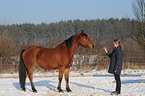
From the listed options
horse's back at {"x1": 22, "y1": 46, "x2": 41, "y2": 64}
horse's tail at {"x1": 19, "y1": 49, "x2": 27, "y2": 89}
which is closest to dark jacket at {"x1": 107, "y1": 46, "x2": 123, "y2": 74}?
horse's back at {"x1": 22, "y1": 46, "x2": 41, "y2": 64}

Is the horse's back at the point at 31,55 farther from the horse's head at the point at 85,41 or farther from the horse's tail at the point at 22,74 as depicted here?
the horse's head at the point at 85,41

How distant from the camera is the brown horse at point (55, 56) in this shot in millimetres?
7688

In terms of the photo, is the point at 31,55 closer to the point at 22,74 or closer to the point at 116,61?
the point at 22,74

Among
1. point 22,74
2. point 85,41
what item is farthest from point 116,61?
point 22,74

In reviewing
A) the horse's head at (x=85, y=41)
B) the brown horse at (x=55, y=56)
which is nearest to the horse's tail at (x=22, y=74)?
the brown horse at (x=55, y=56)

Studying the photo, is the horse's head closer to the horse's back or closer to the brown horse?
the brown horse

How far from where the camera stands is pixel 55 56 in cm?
771

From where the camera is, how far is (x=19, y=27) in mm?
66438

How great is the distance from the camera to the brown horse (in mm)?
7688

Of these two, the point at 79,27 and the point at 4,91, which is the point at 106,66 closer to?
the point at 4,91

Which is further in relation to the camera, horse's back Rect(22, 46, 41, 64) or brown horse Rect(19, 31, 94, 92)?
horse's back Rect(22, 46, 41, 64)

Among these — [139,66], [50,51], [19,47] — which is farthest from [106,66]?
[50,51]

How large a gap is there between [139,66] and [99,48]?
14.4 ft

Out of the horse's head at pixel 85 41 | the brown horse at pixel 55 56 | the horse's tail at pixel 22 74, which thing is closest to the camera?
the brown horse at pixel 55 56
